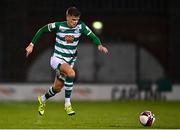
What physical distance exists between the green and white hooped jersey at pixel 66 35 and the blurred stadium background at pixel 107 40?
17.3m

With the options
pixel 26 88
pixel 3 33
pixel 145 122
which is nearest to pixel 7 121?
pixel 145 122

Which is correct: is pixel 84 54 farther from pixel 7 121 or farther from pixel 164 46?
pixel 7 121

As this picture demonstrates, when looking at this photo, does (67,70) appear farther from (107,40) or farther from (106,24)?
(106,24)

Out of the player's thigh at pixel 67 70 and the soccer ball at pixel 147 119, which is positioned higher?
the player's thigh at pixel 67 70

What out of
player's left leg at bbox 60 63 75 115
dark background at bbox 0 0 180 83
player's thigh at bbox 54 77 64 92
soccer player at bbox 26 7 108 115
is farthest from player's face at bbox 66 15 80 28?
dark background at bbox 0 0 180 83

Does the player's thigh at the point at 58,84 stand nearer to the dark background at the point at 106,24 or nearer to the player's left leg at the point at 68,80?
the player's left leg at the point at 68,80

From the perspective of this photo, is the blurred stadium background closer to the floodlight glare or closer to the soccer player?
the floodlight glare

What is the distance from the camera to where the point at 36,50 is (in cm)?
3297

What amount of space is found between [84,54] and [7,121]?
709 inches

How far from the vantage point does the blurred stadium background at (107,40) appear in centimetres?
3194

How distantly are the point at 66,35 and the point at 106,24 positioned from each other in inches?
766

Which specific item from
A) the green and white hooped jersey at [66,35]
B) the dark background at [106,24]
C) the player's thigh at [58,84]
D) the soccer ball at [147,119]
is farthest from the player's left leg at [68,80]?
the dark background at [106,24]

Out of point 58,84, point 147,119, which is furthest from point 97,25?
point 147,119

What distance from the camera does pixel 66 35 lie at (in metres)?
13.8
